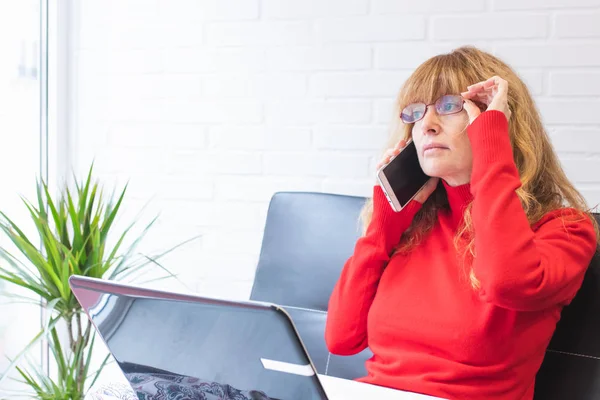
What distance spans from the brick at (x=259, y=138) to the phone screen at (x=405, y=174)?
0.76m

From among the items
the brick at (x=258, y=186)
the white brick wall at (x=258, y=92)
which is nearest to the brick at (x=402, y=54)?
the white brick wall at (x=258, y=92)

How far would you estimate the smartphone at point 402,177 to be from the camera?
A: 1.49 meters

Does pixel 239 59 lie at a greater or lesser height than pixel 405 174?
greater

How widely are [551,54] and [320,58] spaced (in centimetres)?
69

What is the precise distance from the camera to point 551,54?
1.98m

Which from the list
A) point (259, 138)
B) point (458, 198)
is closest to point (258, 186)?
point (259, 138)

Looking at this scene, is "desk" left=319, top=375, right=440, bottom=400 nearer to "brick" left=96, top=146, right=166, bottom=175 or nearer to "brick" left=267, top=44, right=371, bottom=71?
"brick" left=267, top=44, right=371, bottom=71

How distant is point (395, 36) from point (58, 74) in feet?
4.02

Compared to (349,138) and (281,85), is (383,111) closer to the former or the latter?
(349,138)

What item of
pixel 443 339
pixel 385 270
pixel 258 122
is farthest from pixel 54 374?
pixel 443 339

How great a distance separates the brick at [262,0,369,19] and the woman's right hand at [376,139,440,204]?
77cm

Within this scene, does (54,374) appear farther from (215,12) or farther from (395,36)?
(395,36)

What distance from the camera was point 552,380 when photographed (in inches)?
55.2

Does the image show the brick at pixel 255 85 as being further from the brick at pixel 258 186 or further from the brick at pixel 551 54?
the brick at pixel 551 54
